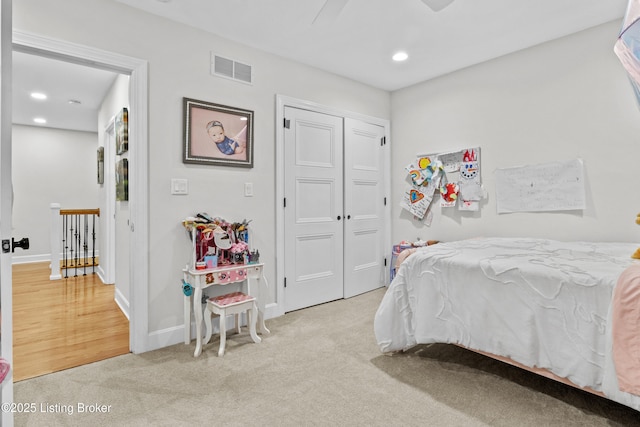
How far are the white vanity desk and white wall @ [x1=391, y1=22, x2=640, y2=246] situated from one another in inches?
83.1

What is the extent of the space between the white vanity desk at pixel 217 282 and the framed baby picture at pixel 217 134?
2.90 feet

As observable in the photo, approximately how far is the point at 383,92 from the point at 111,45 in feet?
9.60

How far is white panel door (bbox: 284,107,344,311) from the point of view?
3.24m

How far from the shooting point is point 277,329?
2.79 metres

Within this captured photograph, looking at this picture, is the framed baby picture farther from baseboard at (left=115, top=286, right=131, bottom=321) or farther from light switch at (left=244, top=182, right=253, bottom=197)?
baseboard at (left=115, top=286, right=131, bottom=321)

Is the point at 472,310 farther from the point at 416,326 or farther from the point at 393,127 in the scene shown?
the point at 393,127

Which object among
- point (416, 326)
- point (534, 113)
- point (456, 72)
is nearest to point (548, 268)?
point (416, 326)

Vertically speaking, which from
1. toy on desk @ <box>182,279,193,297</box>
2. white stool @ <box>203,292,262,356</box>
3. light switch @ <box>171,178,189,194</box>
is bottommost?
white stool @ <box>203,292,262,356</box>

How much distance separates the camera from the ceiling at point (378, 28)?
238cm

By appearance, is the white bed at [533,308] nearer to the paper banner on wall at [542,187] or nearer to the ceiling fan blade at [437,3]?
the paper banner on wall at [542,187]

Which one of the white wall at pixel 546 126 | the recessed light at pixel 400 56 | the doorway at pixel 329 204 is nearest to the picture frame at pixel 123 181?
the doorway at pixel 329 204

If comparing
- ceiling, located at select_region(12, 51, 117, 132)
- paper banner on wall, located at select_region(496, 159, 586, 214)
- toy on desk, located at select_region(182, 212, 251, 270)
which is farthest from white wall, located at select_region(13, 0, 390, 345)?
paper banner on wall, located at select_region(496, 159, 586, 214)

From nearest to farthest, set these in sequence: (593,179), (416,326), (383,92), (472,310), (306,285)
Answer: (472,310) → (416,326) → (593,179) → (306,285) → (383,92)

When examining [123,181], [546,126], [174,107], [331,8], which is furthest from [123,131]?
[546,126]
